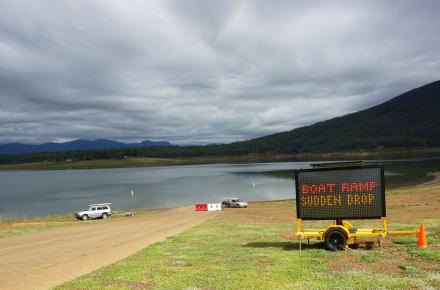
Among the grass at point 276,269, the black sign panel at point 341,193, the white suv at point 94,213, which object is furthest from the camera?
the white suv at point 94,213

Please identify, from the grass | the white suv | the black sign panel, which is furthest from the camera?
the white suv

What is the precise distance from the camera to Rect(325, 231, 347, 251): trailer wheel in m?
16.3

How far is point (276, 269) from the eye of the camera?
44.6ft

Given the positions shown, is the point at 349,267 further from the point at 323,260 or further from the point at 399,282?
the point at 399,282

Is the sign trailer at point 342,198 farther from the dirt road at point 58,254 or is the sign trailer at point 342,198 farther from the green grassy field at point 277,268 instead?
the dirt road at point 58,254

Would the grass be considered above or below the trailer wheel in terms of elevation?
below

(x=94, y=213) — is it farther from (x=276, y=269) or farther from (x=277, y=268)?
(x=276, y=269)

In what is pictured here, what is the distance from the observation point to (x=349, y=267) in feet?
43.9

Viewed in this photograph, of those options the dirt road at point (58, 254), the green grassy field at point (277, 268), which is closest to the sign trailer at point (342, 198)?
the green grassy field at point (277, 268)

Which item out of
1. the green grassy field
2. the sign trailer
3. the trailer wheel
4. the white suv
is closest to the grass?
the green grassy field

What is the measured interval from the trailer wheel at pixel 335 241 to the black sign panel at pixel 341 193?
27.4 inches

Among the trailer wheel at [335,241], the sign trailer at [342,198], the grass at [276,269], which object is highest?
the sign trailer at [342,198]

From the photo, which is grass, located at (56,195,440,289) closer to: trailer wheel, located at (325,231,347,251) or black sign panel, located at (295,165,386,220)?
trailer wheel, located at (325,231,347,251)

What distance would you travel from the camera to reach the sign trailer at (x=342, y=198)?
16.3 m
